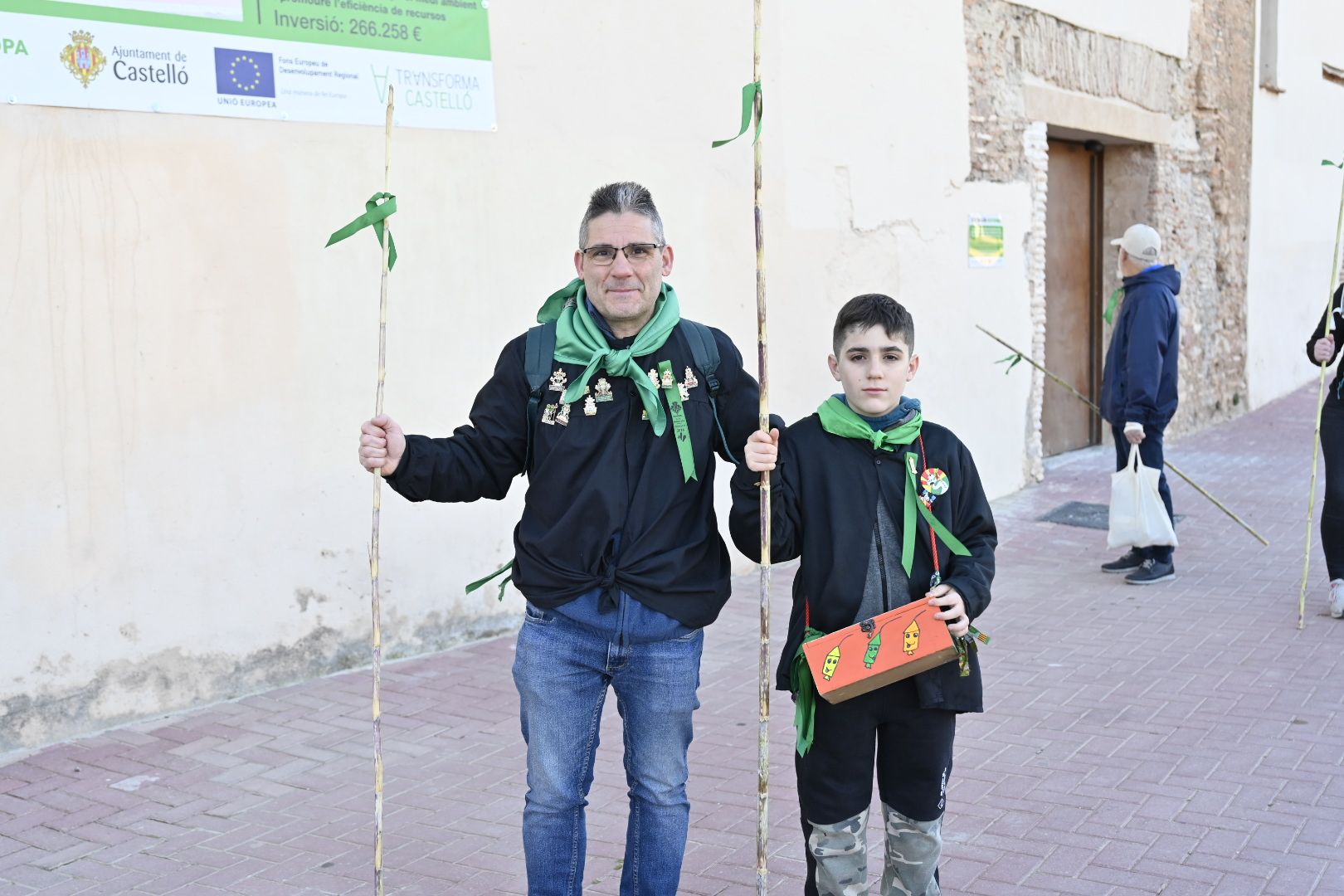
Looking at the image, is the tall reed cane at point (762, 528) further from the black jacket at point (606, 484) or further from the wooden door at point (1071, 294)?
the wooden door at point (1071, 294)

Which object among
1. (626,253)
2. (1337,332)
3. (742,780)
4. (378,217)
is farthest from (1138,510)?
(378,217)

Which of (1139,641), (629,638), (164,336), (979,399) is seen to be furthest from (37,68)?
(979,399)

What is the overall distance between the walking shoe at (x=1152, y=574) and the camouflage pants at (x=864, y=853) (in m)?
4.78

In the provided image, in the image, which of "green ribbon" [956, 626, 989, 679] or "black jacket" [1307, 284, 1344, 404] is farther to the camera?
"black jacket" [1307, 284, 1344, 404]

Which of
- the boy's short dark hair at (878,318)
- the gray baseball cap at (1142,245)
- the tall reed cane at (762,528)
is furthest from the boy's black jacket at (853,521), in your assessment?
the gray baseball cap at (1142,245)

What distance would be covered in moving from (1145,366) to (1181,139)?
6.56 metres

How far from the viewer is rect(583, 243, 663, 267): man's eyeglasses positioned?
10.7 feet

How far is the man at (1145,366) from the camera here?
25.2 ft

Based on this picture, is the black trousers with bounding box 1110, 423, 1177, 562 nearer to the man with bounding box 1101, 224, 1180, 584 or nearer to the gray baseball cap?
the man with bounding box 1101, 224, 1180, 584

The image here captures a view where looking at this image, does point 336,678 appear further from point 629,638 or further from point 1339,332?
point 1339,332

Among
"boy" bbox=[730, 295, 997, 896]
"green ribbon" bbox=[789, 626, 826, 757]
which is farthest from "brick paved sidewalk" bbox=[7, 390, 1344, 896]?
"green ribbon" bbox=[789, 626, 826, 757]

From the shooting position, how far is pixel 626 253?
327 centimetres

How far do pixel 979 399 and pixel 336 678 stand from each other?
18.8 ft

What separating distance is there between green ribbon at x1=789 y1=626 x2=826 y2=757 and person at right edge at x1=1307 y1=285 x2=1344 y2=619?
4511 millimetres
